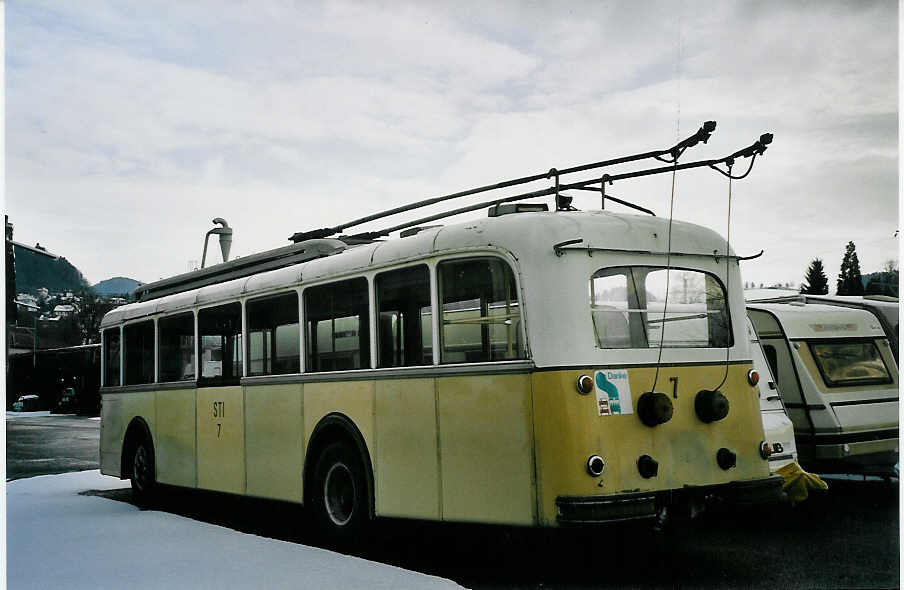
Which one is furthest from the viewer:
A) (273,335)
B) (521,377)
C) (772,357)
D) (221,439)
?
(772,357)

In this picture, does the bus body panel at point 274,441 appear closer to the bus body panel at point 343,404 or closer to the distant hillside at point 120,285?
the bus body panel at point 343,404

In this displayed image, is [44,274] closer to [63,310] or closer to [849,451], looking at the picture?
[63,310]

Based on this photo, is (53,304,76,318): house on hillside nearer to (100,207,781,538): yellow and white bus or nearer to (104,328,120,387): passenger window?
(104,328,120,387): passenger window

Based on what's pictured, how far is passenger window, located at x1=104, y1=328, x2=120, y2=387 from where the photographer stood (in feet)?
45.9

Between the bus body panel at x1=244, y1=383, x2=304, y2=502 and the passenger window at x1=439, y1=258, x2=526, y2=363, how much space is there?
2.48 metres

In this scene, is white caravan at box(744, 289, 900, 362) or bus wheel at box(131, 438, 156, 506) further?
bus wheel at box(131, 438, 156, 506)

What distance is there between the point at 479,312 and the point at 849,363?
637cm

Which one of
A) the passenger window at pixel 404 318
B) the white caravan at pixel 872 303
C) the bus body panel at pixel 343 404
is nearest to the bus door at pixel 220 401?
the bus body panel at pixel 343 404

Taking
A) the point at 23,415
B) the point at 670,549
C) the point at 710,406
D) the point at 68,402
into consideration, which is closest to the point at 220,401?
the point at 670,549

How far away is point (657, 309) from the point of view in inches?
295

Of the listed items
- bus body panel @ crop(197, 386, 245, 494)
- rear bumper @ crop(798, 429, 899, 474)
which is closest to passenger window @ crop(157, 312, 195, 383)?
bus body panel @ crop(197, 386, 245, 494)

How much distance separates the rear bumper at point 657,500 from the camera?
6633mm

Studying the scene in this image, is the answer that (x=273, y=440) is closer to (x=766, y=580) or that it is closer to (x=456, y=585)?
(x=456, y=585)

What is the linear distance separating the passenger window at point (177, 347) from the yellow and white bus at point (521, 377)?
248 centimetres
